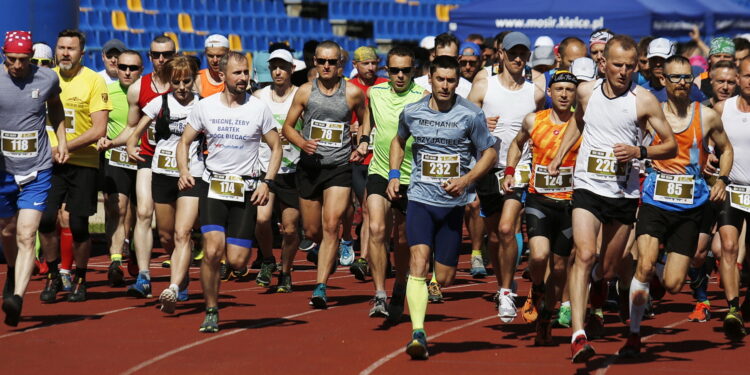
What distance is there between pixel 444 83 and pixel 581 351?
2098mm

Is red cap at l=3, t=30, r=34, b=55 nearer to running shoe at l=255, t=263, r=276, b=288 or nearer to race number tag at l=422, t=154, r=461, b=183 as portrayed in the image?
race number tag at l=422, t=154, r=461, b=183

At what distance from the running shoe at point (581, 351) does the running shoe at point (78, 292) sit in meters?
4.82

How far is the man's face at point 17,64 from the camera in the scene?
1039 centimetres

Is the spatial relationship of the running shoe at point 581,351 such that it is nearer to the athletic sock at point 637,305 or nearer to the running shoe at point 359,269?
the athletic sock at point 637,305

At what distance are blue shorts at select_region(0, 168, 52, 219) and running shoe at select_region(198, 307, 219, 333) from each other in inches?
61.6

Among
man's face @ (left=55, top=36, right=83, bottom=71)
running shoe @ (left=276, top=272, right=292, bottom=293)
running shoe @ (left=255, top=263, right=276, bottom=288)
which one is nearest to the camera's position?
man's face @ (left=55, top=36, right=83, bottom=71)

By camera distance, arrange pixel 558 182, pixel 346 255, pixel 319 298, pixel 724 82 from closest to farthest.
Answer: pixel 558 182
pixel 319 298
pixel 724 82
pixel 346 255

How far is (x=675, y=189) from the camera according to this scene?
382 inches

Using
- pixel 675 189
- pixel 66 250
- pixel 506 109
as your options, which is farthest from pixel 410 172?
pixel 66 250

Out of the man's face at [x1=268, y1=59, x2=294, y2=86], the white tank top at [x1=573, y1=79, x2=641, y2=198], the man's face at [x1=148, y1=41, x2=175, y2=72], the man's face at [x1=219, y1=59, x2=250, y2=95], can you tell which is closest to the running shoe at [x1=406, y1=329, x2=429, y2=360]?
the white tank top at [x1=573, y1=79, x2=641, y2=198]

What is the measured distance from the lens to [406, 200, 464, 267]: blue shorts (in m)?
9.38

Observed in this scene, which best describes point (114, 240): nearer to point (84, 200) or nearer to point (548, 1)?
point (84, 200)

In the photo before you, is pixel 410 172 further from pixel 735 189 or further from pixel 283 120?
pixel 735 189

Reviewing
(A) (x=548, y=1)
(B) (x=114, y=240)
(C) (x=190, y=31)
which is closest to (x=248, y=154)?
(B) (x=114, y=240)
